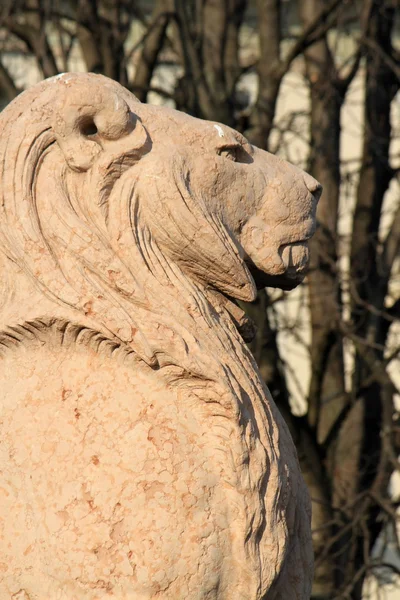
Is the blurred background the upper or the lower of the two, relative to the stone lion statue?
upper

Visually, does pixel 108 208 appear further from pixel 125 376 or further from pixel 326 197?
pixel 326 197

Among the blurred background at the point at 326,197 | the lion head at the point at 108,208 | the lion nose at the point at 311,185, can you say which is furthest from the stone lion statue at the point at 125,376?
the blurred background at the point at 326,197

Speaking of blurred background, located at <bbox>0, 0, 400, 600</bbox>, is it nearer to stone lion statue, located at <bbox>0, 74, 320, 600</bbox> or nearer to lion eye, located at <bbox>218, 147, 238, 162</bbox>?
lion eye, located at <bbox>218, 147, 238, 162</bbox>

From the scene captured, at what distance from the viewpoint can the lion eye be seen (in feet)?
8.81

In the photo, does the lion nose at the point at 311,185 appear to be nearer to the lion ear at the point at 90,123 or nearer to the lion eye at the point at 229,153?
the lion eye at the point at 229,153

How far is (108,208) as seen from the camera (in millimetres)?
2535

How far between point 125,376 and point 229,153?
0.64 m

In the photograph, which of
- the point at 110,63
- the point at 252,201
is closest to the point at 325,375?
the point at 110,63

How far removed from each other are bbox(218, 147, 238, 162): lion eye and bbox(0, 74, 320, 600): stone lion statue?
5 centimetres

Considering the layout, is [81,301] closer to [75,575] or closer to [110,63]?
[75,575]

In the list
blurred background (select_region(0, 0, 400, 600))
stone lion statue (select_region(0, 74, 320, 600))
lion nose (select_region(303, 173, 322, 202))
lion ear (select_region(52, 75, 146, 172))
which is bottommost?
stone lion statue (select_region(0, 74, 320, 600))

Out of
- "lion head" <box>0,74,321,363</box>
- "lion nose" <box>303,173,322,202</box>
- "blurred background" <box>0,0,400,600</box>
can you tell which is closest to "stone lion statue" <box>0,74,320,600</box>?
"lion head" <box>0,74,321,363</box>

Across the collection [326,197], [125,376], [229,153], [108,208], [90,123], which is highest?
[326,197]

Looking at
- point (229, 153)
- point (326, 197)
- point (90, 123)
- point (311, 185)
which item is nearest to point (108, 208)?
point (90, 123)
